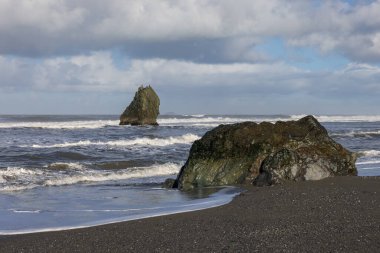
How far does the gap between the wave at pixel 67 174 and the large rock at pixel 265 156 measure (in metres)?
2.43

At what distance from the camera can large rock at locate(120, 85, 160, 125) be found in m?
64.9

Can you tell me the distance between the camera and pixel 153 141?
3244cm

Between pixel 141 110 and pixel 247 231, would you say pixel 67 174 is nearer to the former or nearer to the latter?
pixel 247 231

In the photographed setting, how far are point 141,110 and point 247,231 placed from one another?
58.7 metres

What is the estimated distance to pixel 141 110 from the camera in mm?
65125

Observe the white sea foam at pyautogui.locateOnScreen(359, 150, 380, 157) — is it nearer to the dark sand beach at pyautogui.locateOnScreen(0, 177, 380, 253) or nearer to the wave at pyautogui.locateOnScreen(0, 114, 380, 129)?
the dark sand beach at pyautogui.locateOnScreen(0, 177, 380, 253)

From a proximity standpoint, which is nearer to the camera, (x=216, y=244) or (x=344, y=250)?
(x=344, y=250)

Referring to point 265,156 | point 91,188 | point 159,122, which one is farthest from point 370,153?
point 159,122

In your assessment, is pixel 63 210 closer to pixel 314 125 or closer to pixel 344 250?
pixel 344 250

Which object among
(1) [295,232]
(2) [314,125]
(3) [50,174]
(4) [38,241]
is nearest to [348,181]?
(2) [314,125]

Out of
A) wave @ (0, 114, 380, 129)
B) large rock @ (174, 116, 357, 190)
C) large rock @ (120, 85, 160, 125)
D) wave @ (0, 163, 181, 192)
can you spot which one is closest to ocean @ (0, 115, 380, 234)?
wave @ (0, 163, 181, 192)

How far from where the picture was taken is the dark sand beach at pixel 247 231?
6.15 metres

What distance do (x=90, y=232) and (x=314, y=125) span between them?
8639 mm

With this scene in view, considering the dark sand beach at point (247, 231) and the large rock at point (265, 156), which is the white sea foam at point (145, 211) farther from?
the large rock at point (265, 156)
